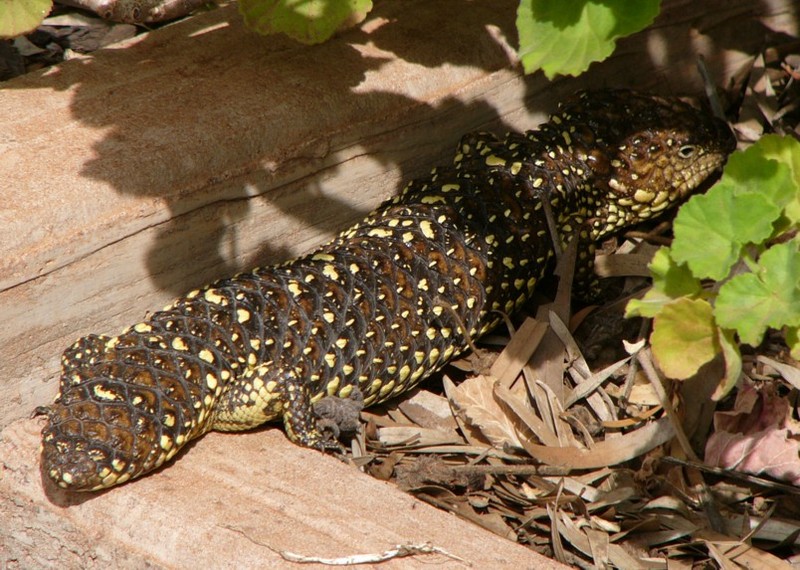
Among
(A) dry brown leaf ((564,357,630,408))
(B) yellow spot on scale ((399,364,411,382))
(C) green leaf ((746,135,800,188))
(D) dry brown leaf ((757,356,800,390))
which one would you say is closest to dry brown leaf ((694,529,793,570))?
(D) dry brown leaf ((757,356,800,390))

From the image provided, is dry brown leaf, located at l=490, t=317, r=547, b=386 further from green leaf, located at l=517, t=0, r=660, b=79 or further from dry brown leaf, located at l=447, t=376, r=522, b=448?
green leaf, located at l=517, t=0, r=660, b=79

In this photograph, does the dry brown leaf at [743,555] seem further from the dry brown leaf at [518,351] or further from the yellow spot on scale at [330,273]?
the yellow spot on scale at [330,273]

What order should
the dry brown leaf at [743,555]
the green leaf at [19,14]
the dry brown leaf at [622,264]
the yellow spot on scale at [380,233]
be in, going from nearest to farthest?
the dry brown leaf at [743,555] < the green leaf at [19,14] < the yellow spot on scale at [380,233] < the dry brown leaf at [622,264]

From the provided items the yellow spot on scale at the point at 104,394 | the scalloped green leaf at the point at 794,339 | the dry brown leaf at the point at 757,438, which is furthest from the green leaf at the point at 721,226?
the yellow spot on scale at the point at 104,394

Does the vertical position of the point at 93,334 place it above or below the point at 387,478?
above

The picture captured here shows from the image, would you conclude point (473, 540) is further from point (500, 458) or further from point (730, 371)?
point (730, 371)

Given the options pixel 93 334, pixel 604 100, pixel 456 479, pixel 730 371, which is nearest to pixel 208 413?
pixel 93 334

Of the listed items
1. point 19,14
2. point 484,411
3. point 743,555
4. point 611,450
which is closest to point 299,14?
point 19,14
